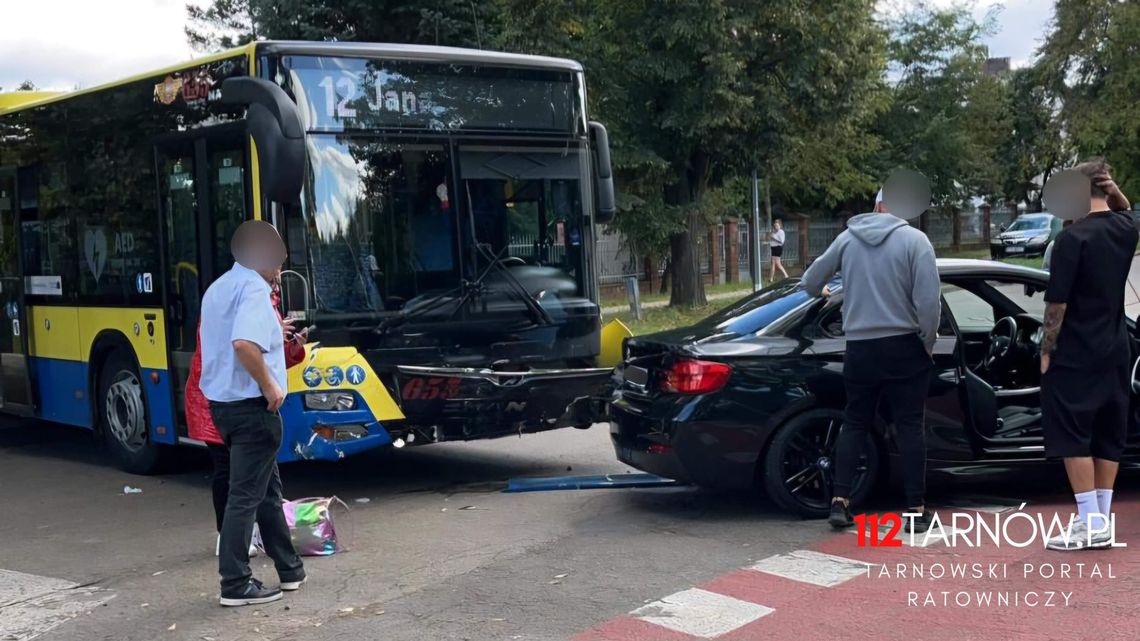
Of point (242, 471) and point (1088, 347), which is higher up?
point (1088, 347)

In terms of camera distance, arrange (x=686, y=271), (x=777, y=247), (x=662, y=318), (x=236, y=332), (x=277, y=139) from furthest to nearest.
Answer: (x=777, y=247) < (x=686, y=271) < (x=662, y=318) < (x=277, y=139) < (x=236, y=332)

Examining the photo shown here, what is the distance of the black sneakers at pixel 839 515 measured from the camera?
6988mm

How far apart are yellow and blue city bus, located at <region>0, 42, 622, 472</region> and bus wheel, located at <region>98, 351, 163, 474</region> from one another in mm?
20

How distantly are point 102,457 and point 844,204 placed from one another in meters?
44.4

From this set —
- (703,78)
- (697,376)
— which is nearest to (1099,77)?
(703,78)

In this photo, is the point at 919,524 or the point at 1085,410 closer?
the point at 1085,410

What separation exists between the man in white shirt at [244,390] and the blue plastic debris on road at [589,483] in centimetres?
283

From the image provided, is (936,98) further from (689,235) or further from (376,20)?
(376,20)

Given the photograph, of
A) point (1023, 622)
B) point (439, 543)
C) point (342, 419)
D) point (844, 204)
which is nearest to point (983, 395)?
point (1023, 622)

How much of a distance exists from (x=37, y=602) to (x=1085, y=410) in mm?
5230

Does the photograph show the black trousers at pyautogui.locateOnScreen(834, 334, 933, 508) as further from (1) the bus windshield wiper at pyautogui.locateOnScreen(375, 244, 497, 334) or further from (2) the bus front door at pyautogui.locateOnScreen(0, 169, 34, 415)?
(2) the bus front door at pyautogui.locateOnScreen(0, 169, 34, 415)

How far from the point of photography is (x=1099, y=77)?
156ft

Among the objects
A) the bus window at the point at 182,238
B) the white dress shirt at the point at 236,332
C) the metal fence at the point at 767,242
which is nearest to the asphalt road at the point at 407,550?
the white dress shirt at the point at 236,332

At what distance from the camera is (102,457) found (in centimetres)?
1131
